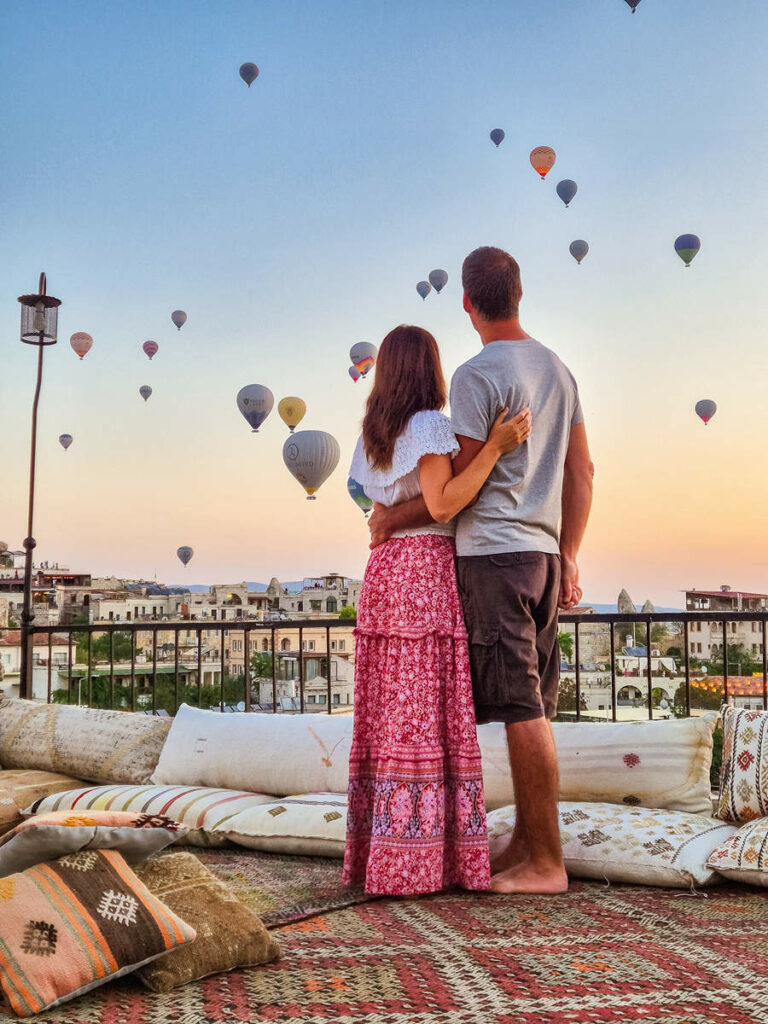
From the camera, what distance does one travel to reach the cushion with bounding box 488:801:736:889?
208 centimetres

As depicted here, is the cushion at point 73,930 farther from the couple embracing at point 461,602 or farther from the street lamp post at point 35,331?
the street lamp post at point 35,331

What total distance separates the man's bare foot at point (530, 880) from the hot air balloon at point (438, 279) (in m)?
12.8

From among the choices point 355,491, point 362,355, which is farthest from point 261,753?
point 362,355

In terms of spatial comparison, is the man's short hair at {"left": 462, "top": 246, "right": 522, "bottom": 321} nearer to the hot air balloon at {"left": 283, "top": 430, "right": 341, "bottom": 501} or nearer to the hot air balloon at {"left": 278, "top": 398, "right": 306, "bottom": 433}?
the hot air balloon at {"left": 283, "top": 430, "right": 341, "bottom": 501}

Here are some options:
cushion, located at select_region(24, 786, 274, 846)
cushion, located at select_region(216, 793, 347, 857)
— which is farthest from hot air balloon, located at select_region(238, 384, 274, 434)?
cushion, located at select_region(216, 793, 347, 857)

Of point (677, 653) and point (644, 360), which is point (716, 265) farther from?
point (677, 653)

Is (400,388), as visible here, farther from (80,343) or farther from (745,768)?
(80,343)

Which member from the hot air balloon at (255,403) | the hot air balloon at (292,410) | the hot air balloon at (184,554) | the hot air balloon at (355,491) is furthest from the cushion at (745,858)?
the hot air balloon at (184,554)

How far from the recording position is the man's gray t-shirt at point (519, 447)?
6.86ft

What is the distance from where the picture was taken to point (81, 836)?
1533 millimetres

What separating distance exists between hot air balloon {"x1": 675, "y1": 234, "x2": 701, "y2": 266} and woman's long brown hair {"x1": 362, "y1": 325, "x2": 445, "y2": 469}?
12285 mm

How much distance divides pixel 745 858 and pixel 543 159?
12.1 meters

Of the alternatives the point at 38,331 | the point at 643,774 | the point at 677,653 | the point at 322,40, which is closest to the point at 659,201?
the point at 322,40

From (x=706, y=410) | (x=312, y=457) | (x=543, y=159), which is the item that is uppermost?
→ (x=543, y=159)
